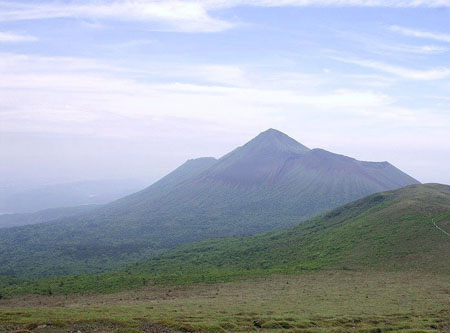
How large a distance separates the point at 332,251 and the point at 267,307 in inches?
1487

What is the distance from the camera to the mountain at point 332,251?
173 feet

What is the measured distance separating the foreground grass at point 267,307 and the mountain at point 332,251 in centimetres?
497

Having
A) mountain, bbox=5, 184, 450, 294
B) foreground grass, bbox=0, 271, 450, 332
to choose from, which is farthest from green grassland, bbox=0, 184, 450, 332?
mountain, bbox=5, 184, 450, 294

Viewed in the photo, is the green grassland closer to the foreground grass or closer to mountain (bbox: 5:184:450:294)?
the foreground grass

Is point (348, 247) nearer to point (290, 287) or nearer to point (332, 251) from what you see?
point (332, 251)

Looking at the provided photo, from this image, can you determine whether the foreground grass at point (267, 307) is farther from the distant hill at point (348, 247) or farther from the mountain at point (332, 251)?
the distant hill at point (348, 247)

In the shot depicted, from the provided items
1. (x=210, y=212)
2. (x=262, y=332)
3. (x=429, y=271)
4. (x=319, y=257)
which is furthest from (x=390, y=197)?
(x=210, y=212)

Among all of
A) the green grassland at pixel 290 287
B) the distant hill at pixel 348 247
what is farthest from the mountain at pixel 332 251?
the green grassland at pixel 290 287

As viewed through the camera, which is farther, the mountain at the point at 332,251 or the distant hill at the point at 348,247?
the distant hill at the point at 348,247

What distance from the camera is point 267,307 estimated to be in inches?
1251

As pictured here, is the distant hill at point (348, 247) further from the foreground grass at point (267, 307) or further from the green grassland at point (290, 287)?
the foreground grass at point (267, 307)

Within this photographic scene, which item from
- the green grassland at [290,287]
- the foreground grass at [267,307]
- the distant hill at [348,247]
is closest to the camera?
the foreground grass at [267,307]

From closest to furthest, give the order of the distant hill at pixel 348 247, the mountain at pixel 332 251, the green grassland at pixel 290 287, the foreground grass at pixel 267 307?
the foreground grass at pixel 267 307 → the green grassland at pixel 290 287 → the mountain at pixel 332 251 → the distant hill at pixel 348 247

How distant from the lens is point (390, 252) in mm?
58219
